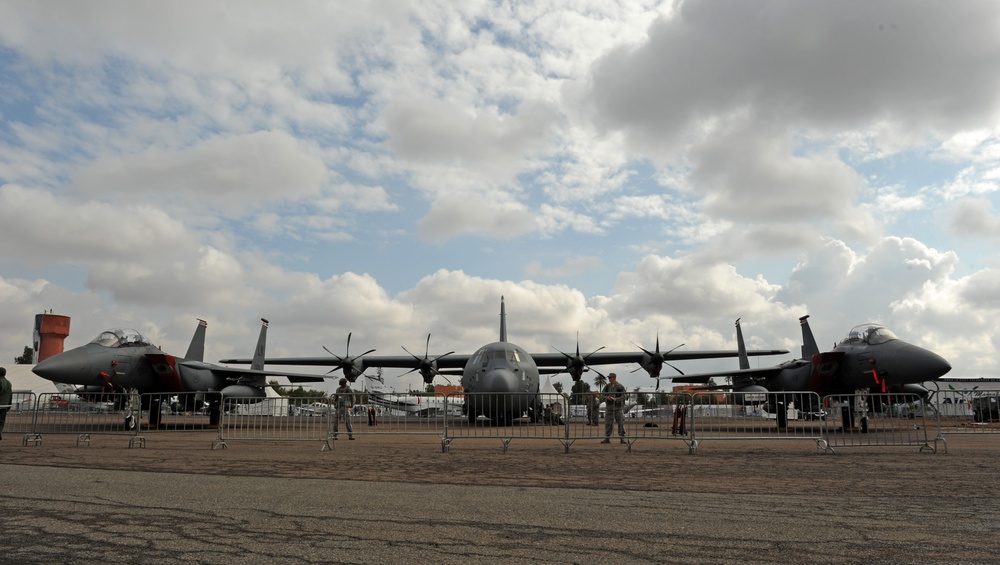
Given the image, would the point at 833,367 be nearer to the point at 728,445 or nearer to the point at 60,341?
the point at 728,445

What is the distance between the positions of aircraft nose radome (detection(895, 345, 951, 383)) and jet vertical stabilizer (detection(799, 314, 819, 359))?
7.49 meters

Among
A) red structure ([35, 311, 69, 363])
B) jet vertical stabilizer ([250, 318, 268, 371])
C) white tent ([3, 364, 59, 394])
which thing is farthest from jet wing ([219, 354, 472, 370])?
red structure ([35, 311, 69, 363])

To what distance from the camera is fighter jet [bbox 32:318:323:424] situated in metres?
19.4

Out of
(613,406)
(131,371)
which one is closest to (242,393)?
(131,371)

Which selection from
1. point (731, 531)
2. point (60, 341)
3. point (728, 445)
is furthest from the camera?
point (60, 341)

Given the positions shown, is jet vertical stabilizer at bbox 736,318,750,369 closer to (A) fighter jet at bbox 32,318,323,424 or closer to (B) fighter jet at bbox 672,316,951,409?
(B) fighter jet at bbox 672,316,951,409

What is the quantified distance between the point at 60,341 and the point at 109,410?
84816mm

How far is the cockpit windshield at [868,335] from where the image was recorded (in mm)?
18312

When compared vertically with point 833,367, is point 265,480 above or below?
below

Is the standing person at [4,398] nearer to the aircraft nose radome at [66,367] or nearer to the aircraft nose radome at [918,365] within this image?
the aircraft nose radome at [66,367]

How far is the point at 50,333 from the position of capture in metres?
86.5

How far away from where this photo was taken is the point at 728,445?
15.0 metres

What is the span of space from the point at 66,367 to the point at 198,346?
901cm

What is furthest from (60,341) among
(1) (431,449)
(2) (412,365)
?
(1) (431,449)
